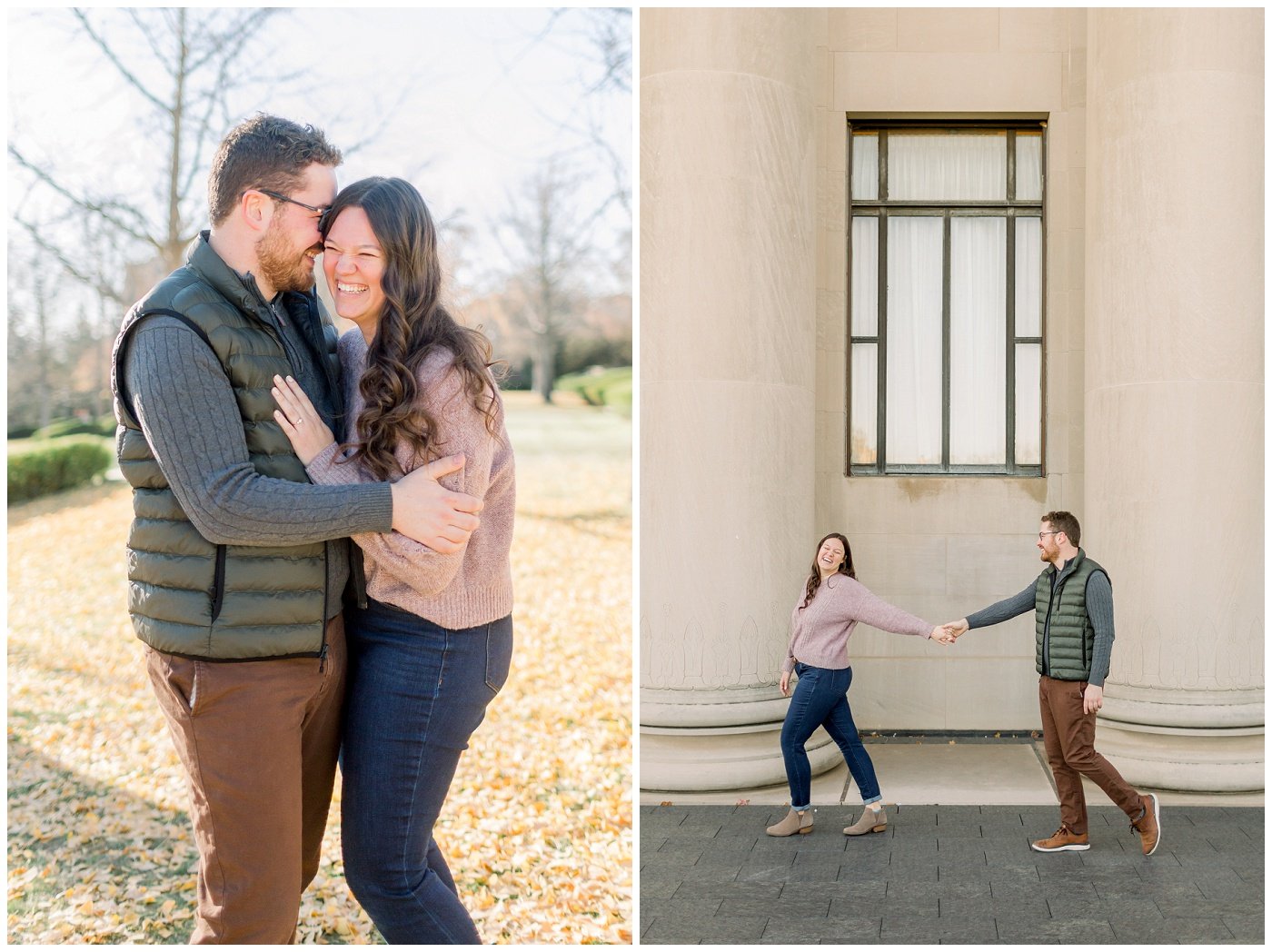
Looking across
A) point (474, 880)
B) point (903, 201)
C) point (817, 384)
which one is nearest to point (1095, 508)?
point (817, 384)

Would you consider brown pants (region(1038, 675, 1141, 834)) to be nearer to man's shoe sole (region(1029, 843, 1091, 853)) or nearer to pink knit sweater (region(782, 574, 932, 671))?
man's shoe sole (region(1029, 843, 1091, 853))

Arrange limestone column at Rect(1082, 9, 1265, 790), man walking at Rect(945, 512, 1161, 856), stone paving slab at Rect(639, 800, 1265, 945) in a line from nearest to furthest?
stone paving slab at Rect(639, 800, 1265, 945), man walking at Rect(945, 512, 1161, 856), limestone column at Rect(1082, 9, 1265, 790)

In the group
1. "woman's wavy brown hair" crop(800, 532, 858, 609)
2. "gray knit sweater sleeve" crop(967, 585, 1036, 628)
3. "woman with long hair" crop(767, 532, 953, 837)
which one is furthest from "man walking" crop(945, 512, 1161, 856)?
"woman's wavy brown hair" crop(800, 532, 858, 609)

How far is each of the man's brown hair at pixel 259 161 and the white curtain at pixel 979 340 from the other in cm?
812

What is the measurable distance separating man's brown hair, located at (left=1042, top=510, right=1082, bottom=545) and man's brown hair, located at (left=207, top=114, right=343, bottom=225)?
16.5ft

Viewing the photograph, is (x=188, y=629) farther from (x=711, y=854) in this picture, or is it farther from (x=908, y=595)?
(x=908, y=595)

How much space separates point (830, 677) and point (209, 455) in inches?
194

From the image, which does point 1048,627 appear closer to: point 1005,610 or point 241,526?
point 1005,610

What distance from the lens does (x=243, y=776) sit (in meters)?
2.80

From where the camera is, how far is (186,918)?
18.8ft

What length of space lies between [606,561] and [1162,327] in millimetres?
9019

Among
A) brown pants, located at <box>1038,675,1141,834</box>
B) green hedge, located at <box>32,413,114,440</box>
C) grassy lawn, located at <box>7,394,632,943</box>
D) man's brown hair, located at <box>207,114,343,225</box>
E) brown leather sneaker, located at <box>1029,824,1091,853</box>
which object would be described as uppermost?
man's brown hair, located at <box>207,114,343,225</box>

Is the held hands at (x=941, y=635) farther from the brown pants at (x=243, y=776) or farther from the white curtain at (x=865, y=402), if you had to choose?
the brown pants at (x=243, y=776)

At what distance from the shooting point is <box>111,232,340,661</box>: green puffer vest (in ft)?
9.06
